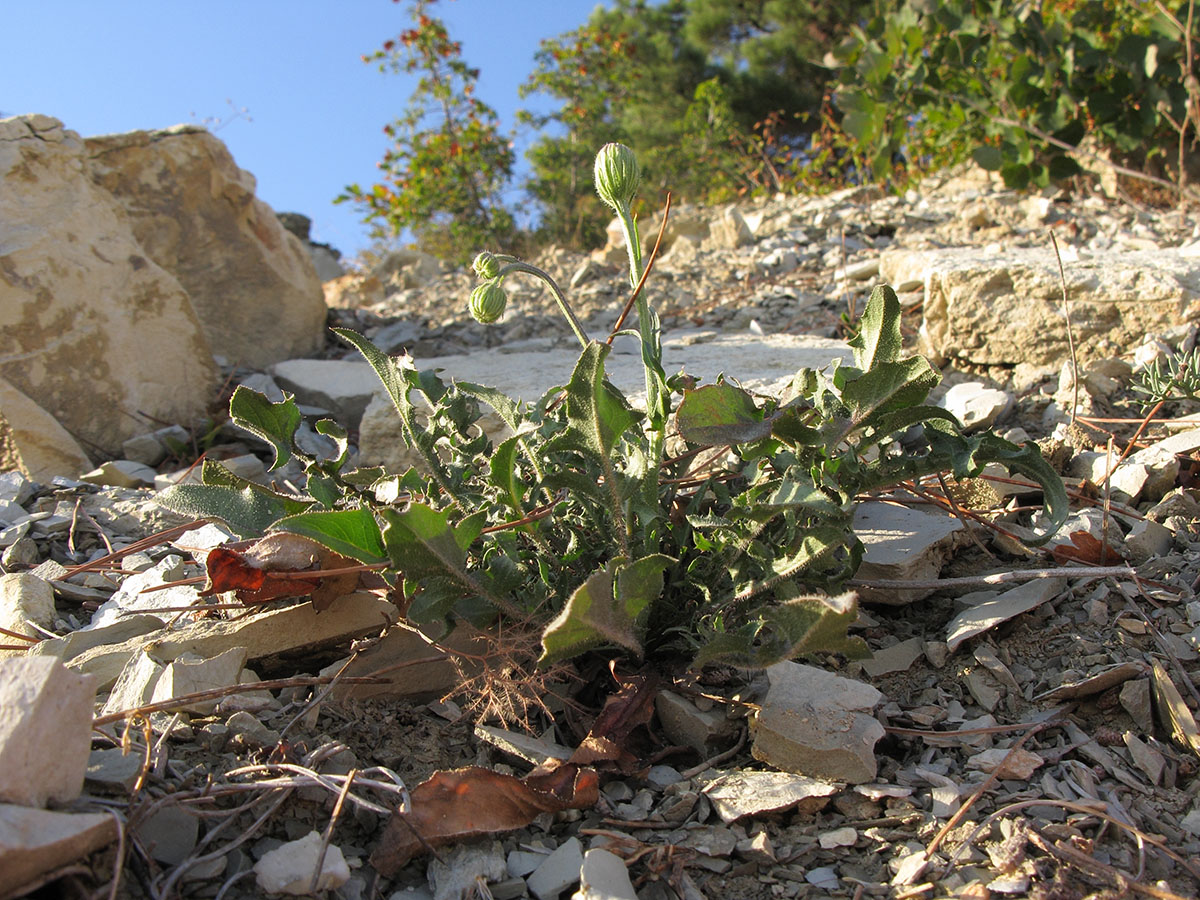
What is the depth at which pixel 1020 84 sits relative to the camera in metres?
4.88

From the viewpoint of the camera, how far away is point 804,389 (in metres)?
1.64

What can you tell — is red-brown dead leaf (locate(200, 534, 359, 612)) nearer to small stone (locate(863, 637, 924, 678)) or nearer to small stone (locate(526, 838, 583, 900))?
small stone (locate(526, 838, 583, 900))

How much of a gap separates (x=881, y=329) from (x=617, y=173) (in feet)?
1.73

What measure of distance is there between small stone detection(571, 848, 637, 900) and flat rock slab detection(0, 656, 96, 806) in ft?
2.10

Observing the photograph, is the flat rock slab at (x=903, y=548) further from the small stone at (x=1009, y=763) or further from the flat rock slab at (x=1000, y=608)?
the small stone at (x=1009, y=763)

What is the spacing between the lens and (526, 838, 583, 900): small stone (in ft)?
3.80

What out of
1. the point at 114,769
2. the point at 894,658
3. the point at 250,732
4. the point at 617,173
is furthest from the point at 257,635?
the point at 894,658

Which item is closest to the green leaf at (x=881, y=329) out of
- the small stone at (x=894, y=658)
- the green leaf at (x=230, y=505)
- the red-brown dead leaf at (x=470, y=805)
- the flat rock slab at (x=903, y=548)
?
the flat rock slab at (x=903, y=548)

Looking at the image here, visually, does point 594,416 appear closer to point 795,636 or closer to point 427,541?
point 427,541

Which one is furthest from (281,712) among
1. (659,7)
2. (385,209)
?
(659,7)

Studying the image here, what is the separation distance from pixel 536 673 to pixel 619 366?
184 centimetres

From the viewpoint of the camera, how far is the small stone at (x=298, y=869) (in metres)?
1.10

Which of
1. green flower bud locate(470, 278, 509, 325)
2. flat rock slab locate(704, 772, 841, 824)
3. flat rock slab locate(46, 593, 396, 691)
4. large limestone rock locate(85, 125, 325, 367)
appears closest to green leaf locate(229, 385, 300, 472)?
flat rock slab locate(46, 593, 396, 691)

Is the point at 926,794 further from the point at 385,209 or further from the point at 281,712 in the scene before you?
the point at 385,209
